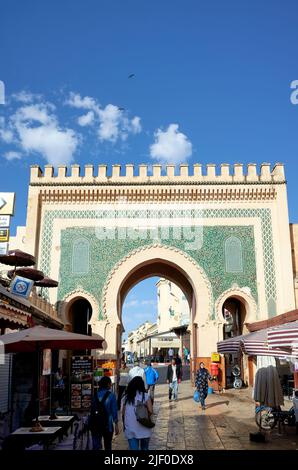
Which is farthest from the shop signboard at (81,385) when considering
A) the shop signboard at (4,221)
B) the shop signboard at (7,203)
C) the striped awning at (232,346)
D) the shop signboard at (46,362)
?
the shop signboard at (7,203)

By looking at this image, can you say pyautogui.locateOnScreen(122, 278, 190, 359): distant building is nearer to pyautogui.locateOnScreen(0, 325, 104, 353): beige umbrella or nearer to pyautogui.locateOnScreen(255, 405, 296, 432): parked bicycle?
pyautogui.locateOnScreen(255, 405, 296, 432): parked bicycle

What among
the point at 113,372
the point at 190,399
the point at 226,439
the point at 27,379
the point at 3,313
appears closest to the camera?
the point at 226,439

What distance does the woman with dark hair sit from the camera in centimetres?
504

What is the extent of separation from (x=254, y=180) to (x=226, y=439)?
37.8ft

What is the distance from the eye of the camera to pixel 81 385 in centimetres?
1157

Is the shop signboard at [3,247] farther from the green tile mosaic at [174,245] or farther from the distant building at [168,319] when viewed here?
the distant building at [168,319]

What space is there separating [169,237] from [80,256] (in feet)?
10.9

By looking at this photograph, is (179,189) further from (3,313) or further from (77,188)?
(3,313)

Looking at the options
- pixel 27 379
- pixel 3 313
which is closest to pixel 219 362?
pixel 27 379

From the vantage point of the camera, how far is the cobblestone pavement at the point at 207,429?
7152 mm

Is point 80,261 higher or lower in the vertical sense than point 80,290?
higher

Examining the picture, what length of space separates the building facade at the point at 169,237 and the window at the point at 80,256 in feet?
0.12

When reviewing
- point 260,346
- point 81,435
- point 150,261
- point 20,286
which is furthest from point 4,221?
point 81,435

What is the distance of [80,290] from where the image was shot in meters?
16.4
